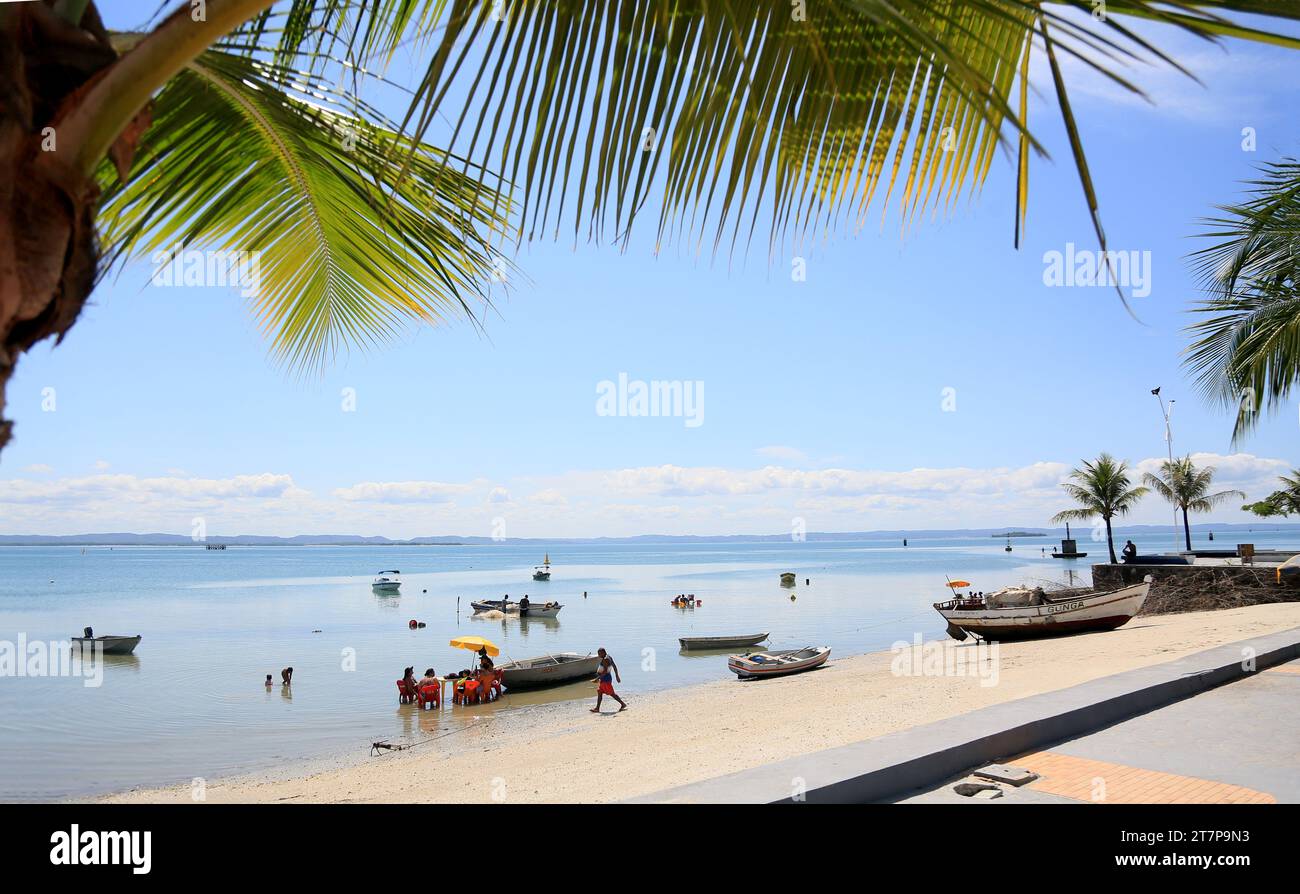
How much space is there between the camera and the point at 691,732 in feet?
50.5

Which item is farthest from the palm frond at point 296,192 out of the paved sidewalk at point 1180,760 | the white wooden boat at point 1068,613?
the white wooden boat at point 1068,613

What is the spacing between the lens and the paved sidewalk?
13.4ft

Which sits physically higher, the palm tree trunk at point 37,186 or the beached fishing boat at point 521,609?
the palm tree trunk at point 37,186

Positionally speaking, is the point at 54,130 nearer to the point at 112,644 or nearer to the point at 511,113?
the point at 511,113

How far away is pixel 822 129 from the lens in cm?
167

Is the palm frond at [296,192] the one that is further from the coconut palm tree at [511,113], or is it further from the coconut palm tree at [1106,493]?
the coconut palm tree at [1106,493]

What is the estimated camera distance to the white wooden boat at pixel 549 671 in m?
24.0

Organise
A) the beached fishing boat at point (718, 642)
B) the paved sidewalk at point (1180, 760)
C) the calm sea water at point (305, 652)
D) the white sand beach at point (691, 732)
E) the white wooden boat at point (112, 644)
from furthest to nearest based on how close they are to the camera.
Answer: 1. the white wooden boat at point (112, 644)
2. the beached fishing boat at point (718, 642)
3. the calm sea water at point (305, 652)
4. the white sand beach at point (691, 732)
5. the paved sidewalk at point (1180, 760)

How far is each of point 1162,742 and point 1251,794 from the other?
0.99 meters

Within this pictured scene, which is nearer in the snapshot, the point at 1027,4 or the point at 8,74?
the point at 1027,4

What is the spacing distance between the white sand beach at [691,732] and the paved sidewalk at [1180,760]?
473 cm

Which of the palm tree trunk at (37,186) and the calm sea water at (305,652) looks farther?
the calm sea water at (305,652)
